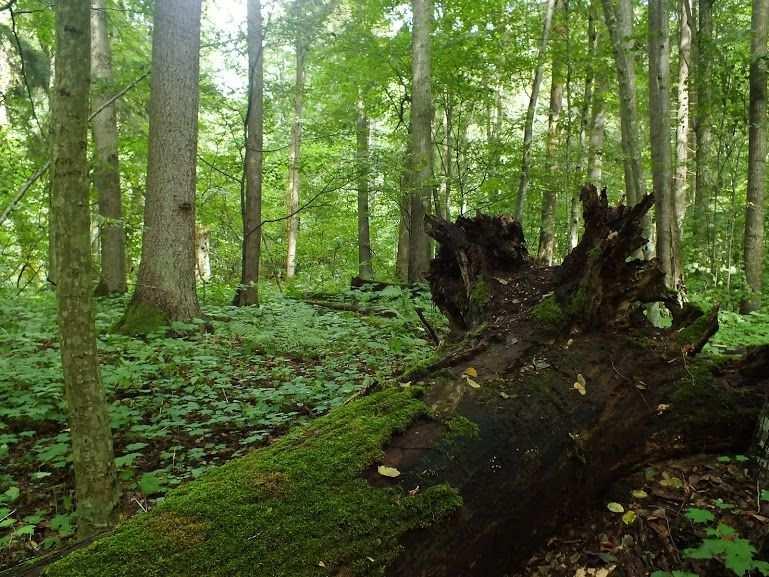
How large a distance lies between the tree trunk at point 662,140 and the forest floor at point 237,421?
4.41 feet

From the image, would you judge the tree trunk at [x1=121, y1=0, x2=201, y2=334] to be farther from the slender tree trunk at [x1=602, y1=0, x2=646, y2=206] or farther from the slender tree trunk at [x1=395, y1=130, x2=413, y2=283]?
the slender tree trunk at [x1=602, y1=0, x2=646, y2=206]

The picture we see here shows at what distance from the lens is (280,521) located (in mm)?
1722

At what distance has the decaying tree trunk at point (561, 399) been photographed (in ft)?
6.72

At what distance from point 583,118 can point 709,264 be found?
3827 mm

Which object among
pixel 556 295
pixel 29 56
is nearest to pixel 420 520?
pixel 556 295

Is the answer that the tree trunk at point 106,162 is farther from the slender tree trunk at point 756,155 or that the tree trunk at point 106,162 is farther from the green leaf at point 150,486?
the slender tree trunk at point 756,155

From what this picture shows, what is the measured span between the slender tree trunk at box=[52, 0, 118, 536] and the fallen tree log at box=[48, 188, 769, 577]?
0.72 meters

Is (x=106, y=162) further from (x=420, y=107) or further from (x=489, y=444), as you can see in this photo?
(x=489, y=444)

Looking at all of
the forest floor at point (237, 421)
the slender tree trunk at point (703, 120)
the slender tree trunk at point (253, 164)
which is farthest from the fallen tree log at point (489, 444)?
the slender tree trunk at point (703, 120)

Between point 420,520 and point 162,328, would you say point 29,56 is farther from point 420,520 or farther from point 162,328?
point 420,520

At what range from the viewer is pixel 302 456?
2035 millimetres

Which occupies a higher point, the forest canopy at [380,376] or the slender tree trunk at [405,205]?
the slender tree trunk at [405,205]

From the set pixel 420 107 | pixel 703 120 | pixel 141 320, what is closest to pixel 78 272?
pixel 141 320

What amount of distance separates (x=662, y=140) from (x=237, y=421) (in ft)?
20.2
